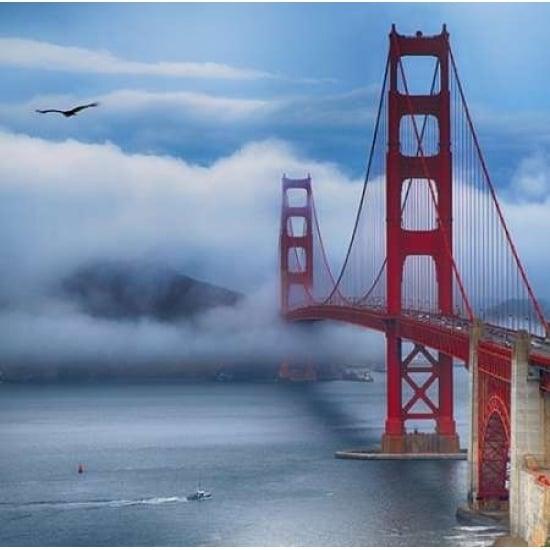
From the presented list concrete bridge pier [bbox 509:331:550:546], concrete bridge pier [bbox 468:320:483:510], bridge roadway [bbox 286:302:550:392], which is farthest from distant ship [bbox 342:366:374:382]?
concrete bridge pier [bbox 509:331:550:546]

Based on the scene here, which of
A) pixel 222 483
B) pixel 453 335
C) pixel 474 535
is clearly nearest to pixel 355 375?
pixel 222 483

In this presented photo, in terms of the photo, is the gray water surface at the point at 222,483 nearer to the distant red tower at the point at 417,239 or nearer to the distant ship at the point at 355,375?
the distant red tower at the point at 417,239

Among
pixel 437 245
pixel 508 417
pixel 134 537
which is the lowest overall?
pixel 134 537

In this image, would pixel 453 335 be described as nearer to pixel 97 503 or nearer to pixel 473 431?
pixel 473 431

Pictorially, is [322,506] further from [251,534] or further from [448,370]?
[448,370]

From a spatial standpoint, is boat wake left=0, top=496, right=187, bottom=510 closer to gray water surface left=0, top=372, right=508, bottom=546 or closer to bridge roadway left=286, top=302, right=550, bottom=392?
gray water surface left=0, top=372, right=508, bottom=546

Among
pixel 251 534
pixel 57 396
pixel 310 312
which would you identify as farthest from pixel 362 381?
pixel 251 534
